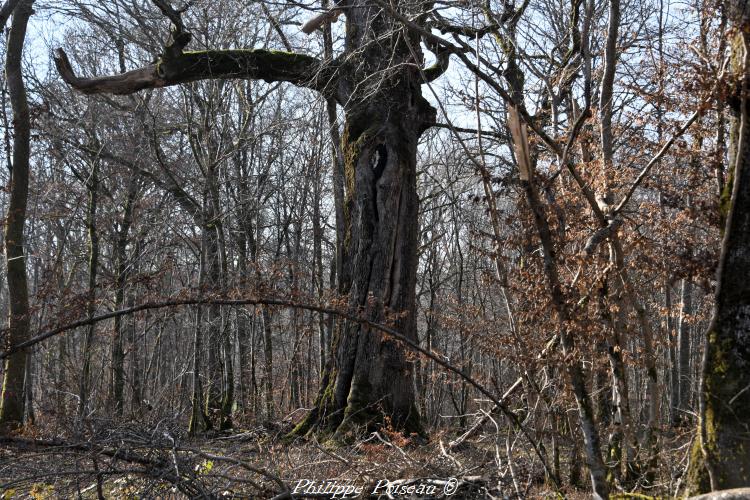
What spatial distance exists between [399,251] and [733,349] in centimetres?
517

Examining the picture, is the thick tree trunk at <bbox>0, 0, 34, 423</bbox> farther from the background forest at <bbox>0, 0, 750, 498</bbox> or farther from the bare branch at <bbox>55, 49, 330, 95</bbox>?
the bare branch at <bbox>55, 49, 330, 95</bbox>

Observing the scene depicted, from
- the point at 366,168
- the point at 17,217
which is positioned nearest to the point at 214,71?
the point at 366,168

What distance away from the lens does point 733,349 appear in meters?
3.31

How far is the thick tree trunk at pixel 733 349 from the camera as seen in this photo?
321 cm

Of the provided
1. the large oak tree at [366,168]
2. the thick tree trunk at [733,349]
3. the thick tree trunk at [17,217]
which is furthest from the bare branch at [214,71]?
the thick tree trunk at [733,349]

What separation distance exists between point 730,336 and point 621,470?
1.98 meters

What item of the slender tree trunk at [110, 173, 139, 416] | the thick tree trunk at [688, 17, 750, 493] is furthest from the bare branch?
the thick tree trunk at [688, 17, 750, 493]

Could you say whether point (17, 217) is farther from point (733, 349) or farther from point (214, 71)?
point (733, 349)

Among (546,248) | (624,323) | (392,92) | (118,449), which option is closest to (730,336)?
(546,248)
